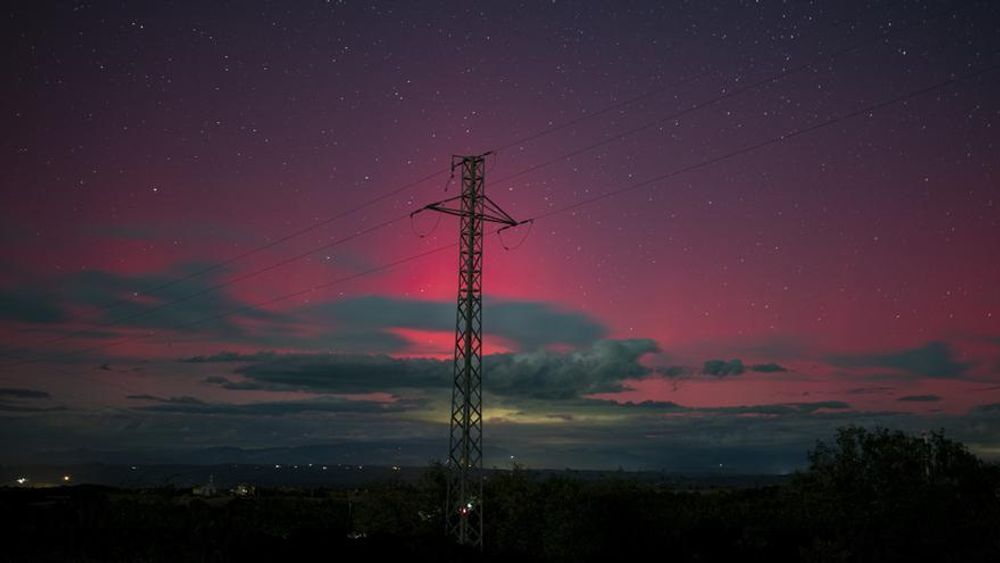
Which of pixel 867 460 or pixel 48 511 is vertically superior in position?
pixel 867 460

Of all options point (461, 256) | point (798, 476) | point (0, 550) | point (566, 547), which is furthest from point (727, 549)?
point (0, 550)

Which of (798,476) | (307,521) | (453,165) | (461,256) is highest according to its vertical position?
(453,165)

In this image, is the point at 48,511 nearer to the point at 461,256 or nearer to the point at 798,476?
the point at 461,256

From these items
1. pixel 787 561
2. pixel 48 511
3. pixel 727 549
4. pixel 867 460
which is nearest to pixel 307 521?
pixel 48 511

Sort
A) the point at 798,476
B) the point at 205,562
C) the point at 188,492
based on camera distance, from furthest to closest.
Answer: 1. the point at 188,492
2. the point at 798,476
3. the point at 205,562

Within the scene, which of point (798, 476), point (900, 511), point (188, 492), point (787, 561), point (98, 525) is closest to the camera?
point (900, 511)

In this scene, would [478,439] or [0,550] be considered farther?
[478,439]

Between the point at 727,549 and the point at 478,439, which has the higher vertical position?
the point at 478,439

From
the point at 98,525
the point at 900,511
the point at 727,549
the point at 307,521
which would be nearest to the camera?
the point at 900,511

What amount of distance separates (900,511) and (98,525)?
42.7 m

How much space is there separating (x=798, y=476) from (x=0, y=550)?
1351 inches

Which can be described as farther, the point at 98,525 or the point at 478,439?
the point at 98,525

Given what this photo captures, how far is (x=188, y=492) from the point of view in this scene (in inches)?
7736

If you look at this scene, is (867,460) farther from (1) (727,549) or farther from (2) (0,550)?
(1) (727,549)
